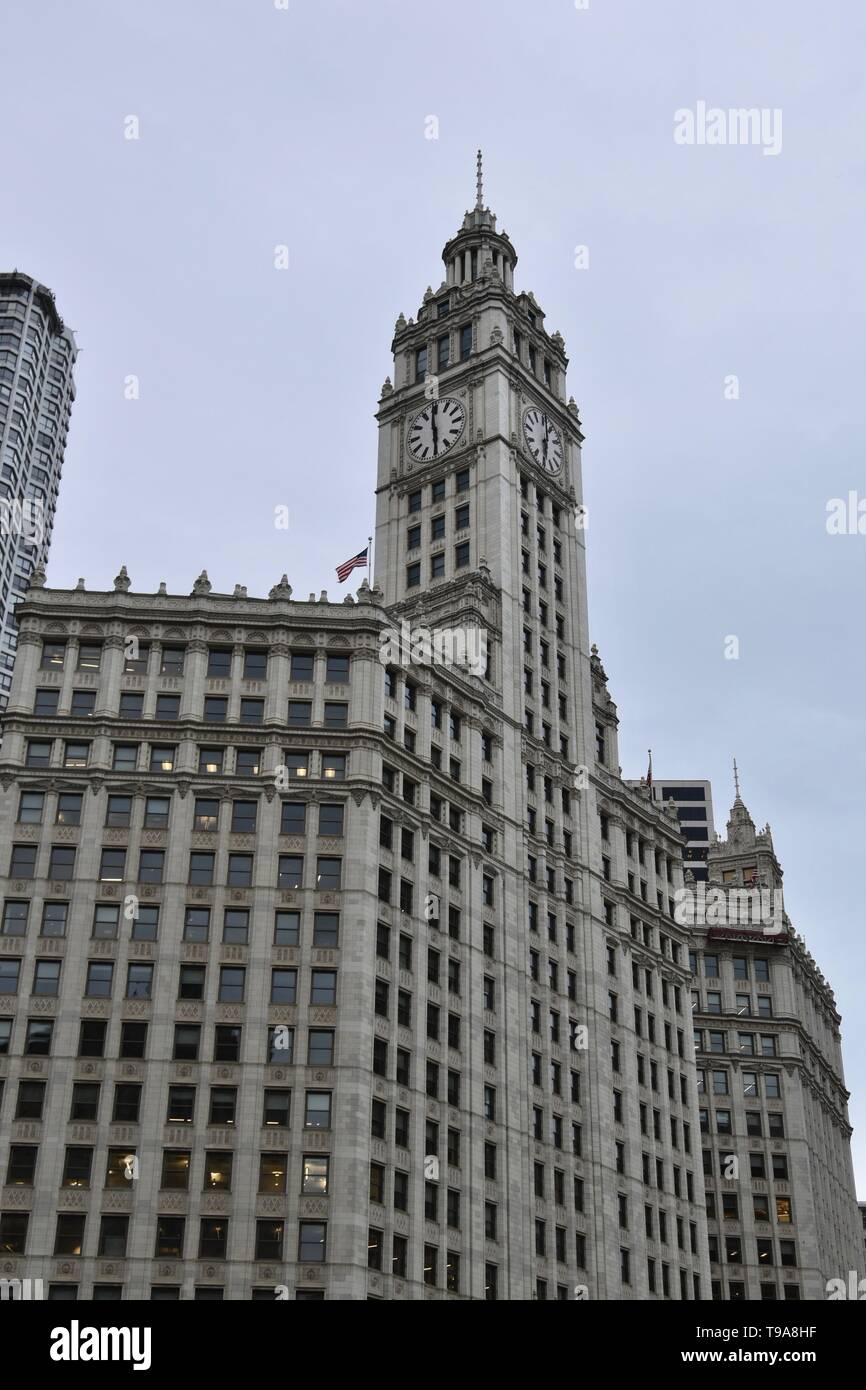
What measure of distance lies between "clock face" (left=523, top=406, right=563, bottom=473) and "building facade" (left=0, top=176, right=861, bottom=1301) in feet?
15.7

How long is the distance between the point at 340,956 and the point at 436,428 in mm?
49791

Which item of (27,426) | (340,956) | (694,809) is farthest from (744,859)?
(27,426)

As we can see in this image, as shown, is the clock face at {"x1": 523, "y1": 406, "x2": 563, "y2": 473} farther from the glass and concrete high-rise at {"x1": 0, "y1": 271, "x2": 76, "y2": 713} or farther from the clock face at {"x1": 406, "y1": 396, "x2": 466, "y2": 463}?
the glass and concrete high-rise at {"x1": 0, "y1": 271, "x2": 76, "y2": 713}

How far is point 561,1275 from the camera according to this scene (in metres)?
84.7

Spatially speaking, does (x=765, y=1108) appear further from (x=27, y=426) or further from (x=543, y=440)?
(x=27, y=426)

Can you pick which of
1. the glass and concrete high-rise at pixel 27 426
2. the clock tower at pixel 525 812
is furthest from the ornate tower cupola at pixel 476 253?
the glass and concrete high-rise at pixel 27 426

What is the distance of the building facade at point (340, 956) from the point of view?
70750 mm

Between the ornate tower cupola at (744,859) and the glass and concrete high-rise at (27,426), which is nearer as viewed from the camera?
the ornate tower cupola at (744,859)

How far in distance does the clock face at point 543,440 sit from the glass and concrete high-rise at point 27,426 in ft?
257

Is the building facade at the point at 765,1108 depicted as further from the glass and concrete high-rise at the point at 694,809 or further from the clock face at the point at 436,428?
the clock face at the point at 436,428

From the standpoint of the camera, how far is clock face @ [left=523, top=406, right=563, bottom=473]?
113 m
